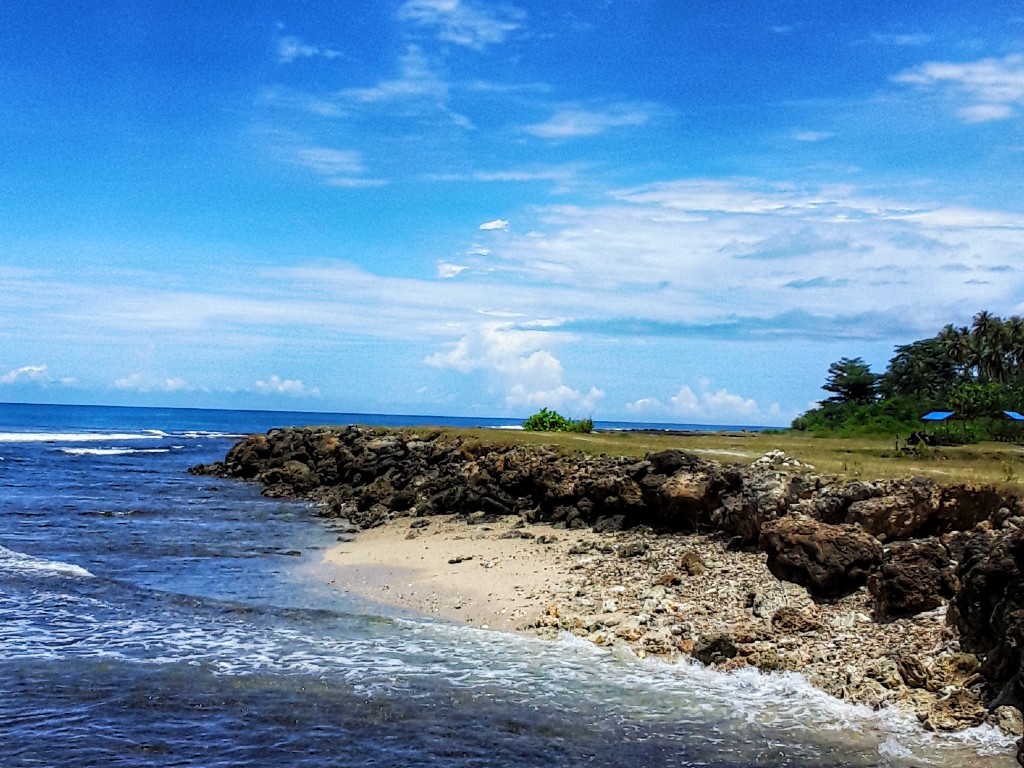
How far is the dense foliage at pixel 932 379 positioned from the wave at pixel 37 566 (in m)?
49.0

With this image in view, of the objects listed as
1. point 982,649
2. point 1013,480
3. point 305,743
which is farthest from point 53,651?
point 1013,480

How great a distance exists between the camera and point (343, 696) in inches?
454

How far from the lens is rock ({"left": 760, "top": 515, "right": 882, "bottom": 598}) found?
14398 mm

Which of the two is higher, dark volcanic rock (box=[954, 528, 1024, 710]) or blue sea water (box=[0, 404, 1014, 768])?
dark volcanic rock (box=[954, 528, 1024, 710])

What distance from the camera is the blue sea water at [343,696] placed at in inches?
384

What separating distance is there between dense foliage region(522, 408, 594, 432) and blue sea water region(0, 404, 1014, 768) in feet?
109

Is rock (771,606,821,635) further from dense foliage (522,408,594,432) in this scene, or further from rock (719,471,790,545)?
dense foliage (522,408,594,432)

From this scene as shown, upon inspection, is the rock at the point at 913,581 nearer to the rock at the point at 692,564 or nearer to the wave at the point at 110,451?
the rock at the point at 692,564

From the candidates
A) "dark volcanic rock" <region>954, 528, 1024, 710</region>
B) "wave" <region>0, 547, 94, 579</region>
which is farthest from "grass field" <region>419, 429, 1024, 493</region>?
"wave" <region>0, 547, 94, 579</region>

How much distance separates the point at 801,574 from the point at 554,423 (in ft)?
122

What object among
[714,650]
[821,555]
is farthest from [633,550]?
[714,650]

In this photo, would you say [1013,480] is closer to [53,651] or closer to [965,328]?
[53,651]

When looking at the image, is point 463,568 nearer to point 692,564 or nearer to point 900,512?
point 692,564

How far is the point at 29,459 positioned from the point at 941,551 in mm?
57036
